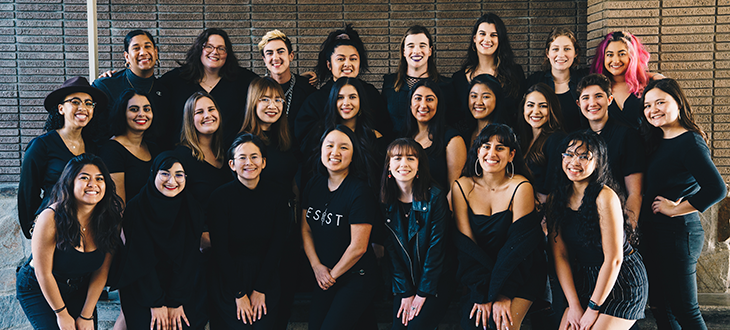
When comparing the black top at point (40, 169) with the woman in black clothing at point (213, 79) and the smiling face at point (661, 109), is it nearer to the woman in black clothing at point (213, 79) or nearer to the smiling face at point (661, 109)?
the woman in black clothing at point (213, 79)

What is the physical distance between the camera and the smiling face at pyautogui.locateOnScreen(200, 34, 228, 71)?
415cm

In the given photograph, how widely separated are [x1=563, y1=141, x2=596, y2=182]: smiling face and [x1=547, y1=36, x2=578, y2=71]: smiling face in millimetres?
1271


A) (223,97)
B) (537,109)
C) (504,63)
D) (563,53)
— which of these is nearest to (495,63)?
(504,63)

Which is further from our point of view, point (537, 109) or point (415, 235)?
point (537, 109)

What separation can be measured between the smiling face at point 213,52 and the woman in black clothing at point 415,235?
1.76 metres

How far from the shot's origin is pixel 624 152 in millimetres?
3512

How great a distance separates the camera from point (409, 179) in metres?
3.30

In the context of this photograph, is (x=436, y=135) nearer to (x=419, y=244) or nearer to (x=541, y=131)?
(x=541, y=131)

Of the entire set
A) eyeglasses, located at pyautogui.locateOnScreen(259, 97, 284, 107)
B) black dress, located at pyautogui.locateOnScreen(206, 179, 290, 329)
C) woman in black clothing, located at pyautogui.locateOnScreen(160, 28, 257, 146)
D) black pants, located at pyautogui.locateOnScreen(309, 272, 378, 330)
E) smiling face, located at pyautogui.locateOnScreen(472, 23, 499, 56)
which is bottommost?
black pants, located at pyautogui.locateOnScreen(309, 272, 378, 330)

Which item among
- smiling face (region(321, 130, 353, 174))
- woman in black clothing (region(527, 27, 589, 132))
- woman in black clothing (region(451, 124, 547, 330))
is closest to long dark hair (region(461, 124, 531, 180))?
woman in black clothing (region(451, 124, 547, 330))

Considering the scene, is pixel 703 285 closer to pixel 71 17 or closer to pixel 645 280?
pixel 645 280

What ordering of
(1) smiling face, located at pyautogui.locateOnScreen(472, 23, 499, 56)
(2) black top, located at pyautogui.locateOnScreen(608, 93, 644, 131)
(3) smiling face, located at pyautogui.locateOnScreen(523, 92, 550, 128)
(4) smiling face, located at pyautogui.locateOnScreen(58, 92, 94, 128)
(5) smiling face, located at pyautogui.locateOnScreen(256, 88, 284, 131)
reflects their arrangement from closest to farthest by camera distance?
(4) smiling face, located at pyautogui.locateOnScreen(58, 92, 94, 128) < (3) smiling face, located at pyautogui.locateOnScreen(523, 92, 550, 128) < (5) smiling face, located at pyautogui.locateOnScreen(256, 88, 284, 131) < (2) black top, located at pyautogui.locateOnScreen(608, 93, 644, 131) < (1) smiling face, located at pyautogui.locateOnScreen(472, 23, 499, 56)

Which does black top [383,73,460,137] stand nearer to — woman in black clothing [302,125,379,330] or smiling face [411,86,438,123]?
smiling face [411,86,438,123]

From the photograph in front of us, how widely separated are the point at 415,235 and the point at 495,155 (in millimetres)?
718
